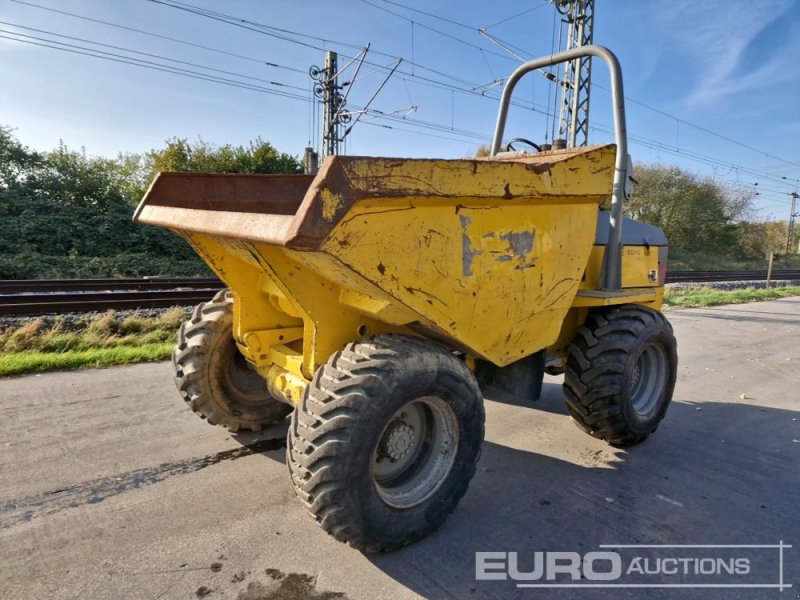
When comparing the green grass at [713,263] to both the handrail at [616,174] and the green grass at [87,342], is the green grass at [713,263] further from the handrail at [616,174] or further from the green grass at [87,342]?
the green grass at [87,342]

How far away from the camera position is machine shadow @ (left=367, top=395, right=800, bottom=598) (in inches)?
99.4

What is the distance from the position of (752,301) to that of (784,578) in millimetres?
14546

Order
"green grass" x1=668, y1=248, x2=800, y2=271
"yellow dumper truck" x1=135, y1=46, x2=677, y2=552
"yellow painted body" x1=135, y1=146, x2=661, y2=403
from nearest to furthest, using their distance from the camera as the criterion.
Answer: "yellow painted body" x1=135, y1=146, x2=661, y2=403 < "yellow dumper truck" x1=135, y1=46, x2=677, y2=552 < "green grass" x1=668, y1=248, x2=800, y2=271

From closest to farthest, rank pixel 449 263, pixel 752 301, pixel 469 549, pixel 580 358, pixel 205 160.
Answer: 1. pixel 449 263
2. pixel 469 549
3. pixel 580 358
4. pixel 752 301
5. pixel 205 160

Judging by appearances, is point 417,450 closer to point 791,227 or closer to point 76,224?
point 76,224

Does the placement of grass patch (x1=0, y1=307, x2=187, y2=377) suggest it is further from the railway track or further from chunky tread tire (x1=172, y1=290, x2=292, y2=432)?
chunky tread tire (x1=172, y1=290, x2=292, y2=432)

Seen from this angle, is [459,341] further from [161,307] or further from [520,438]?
[161,307]

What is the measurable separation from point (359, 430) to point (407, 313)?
0.63 metres

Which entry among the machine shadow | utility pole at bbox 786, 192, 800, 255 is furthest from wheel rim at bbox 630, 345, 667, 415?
utility pole at bbox 786, 192, 800, 255

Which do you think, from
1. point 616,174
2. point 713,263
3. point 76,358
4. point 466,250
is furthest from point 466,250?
point 713,263

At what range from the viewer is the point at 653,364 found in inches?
167

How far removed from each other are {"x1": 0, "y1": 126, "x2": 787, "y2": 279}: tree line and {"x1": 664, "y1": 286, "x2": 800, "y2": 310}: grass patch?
13.9ft

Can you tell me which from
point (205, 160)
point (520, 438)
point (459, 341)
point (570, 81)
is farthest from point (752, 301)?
point (205, 160)

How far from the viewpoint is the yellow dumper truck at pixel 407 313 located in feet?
7.32
